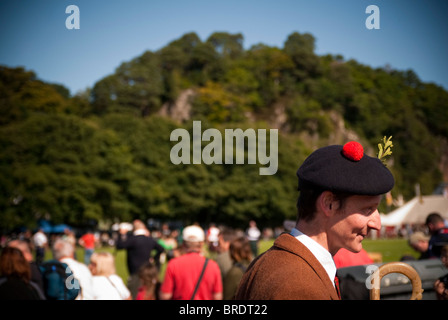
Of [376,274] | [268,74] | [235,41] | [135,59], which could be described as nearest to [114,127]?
[135,59]

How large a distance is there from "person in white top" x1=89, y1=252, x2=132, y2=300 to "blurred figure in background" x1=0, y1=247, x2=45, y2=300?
3.98 ft

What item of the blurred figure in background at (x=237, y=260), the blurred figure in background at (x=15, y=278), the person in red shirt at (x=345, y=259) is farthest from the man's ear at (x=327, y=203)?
the blurred figure in background at (x=237, y=260)

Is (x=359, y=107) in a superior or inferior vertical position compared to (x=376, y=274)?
superior

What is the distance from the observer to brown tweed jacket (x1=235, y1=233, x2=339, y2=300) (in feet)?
6.18

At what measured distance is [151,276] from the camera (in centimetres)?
731

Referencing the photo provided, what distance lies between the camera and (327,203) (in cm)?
215

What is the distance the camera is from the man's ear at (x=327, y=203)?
2146 mm

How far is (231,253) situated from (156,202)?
50.2 metres

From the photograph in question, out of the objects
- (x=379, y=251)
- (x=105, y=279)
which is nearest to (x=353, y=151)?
(x=105, y=279)

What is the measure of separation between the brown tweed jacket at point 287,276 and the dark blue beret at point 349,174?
270 mm

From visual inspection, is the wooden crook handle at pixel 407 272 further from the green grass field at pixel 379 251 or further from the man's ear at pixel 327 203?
the green grass field at pixel 379 251

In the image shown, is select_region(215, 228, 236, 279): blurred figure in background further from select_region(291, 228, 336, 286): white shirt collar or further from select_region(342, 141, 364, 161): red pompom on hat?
select_region(342, 141, 364, 161): red pompom on hat

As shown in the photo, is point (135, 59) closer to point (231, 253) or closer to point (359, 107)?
point (359, 107)

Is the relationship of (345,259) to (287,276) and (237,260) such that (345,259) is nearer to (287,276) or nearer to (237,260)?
(237,260)
